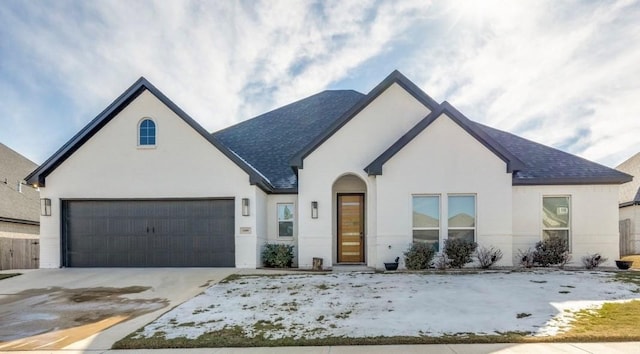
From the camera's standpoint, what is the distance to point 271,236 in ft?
51.8

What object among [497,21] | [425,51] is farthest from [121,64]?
[497,21]

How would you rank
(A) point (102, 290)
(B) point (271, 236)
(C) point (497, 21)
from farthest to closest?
1. (B) point (271, 236)
2. (C) point (497, 21)
3. (A) point (102, 290)

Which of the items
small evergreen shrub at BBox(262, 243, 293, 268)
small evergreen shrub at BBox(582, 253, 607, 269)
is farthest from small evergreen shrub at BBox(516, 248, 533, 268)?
small evergreen shrub at BBox(262, 243, 293, 268)

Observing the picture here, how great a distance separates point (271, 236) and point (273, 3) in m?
8.19

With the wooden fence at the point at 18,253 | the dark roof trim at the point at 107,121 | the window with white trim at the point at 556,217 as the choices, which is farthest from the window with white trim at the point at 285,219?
the wooden fence at the point at 18,253

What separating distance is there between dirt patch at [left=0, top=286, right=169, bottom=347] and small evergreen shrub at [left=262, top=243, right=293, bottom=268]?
14.8 feet

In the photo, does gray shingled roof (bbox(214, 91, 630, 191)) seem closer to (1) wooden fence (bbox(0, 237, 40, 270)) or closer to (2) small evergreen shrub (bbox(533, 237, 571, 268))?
(2) small evergreen shrub (bbox(533, 237, 571, 268))

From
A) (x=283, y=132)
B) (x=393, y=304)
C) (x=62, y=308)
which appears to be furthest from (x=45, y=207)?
(x=393, y=304)

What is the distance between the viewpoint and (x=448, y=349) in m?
6.18

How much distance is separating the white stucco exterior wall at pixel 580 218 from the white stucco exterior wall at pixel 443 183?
1.14 m

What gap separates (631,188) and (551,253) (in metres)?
10.8

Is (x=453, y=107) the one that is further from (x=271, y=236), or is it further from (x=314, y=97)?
(x=314, y=97)

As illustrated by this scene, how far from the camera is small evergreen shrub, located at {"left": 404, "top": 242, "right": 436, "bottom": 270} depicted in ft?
42.8

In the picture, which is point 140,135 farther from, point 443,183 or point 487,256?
point 487,256
